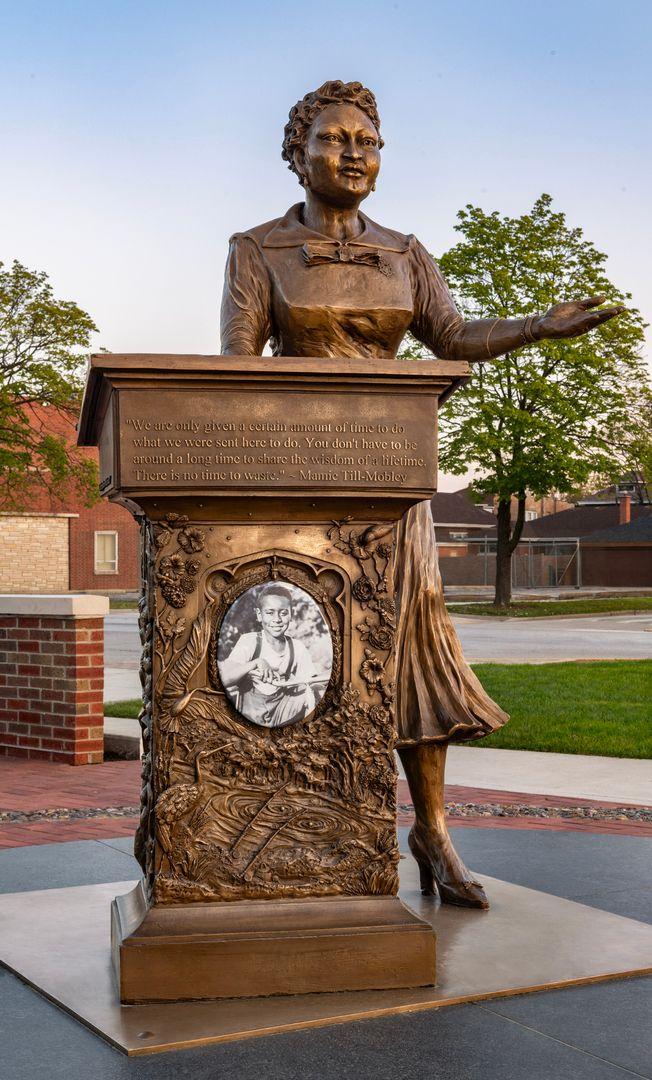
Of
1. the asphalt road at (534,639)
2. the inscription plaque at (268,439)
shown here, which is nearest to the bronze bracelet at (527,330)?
the inscription plaque at (268,439)

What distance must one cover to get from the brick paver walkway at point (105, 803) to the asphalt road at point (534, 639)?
7.87 m

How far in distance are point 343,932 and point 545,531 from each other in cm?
7031

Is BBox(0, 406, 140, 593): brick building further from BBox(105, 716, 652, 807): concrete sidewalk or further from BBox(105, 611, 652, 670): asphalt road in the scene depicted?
BBox(105, 716, 652, 807): concrete sidewalk

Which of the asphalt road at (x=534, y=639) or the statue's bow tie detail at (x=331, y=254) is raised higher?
the statue's bow tie detail at (x=331, y=254)

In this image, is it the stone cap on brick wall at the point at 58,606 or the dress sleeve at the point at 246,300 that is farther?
the stone cap on brick wall at the point at 58,606

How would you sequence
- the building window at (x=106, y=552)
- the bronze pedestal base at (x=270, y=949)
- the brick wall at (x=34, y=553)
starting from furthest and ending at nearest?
the building window at (x=106, y=552) < the brick wall at (x=34, y=553) < the bronze pedestal base at (x=270, y=949)

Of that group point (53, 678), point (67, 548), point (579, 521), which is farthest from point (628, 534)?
point (53, 678)

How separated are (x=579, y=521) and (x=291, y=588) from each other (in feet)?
228

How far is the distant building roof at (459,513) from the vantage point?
6950 centimetres

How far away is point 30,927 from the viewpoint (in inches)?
150

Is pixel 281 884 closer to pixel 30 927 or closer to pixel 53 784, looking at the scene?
pixel 30 927

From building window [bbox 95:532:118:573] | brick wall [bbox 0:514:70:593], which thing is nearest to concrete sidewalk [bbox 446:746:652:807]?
brick wall [bbox 0:514:70:593]

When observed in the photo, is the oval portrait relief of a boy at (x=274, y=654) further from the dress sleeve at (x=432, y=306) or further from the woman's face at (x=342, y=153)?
the woman's face at (x=342, y=153)

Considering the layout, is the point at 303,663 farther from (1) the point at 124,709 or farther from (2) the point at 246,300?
(1) the point at 124,709
